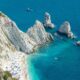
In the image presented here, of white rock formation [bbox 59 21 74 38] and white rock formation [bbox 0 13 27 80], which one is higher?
white rock formation [bbox 59 21 74 38]

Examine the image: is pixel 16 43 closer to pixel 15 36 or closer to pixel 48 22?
pixel 15 36

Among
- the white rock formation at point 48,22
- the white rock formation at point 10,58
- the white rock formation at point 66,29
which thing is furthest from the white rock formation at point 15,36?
the white rock formation at point 48,22

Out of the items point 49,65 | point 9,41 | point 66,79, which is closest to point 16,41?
point 9,41

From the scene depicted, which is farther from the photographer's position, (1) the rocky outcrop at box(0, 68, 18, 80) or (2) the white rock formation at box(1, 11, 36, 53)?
(2) the white rock formation at box(1, 11, 36, 53)

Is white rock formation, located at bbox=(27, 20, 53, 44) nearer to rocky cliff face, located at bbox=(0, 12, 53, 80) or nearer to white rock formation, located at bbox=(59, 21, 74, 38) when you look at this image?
rocky cliff face, located at bbox=(0, 12, 53, 80)

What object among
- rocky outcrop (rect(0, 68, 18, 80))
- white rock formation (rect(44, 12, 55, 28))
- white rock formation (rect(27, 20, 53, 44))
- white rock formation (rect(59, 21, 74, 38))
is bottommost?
rocky outcrop (rect(0, 68, 18, 80))

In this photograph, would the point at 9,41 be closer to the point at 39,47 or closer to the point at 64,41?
the point at 39,47

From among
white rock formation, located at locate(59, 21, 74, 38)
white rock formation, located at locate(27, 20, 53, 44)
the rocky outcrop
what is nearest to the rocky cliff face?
white rock formation, located at locate(27, 20, 53, 44)
